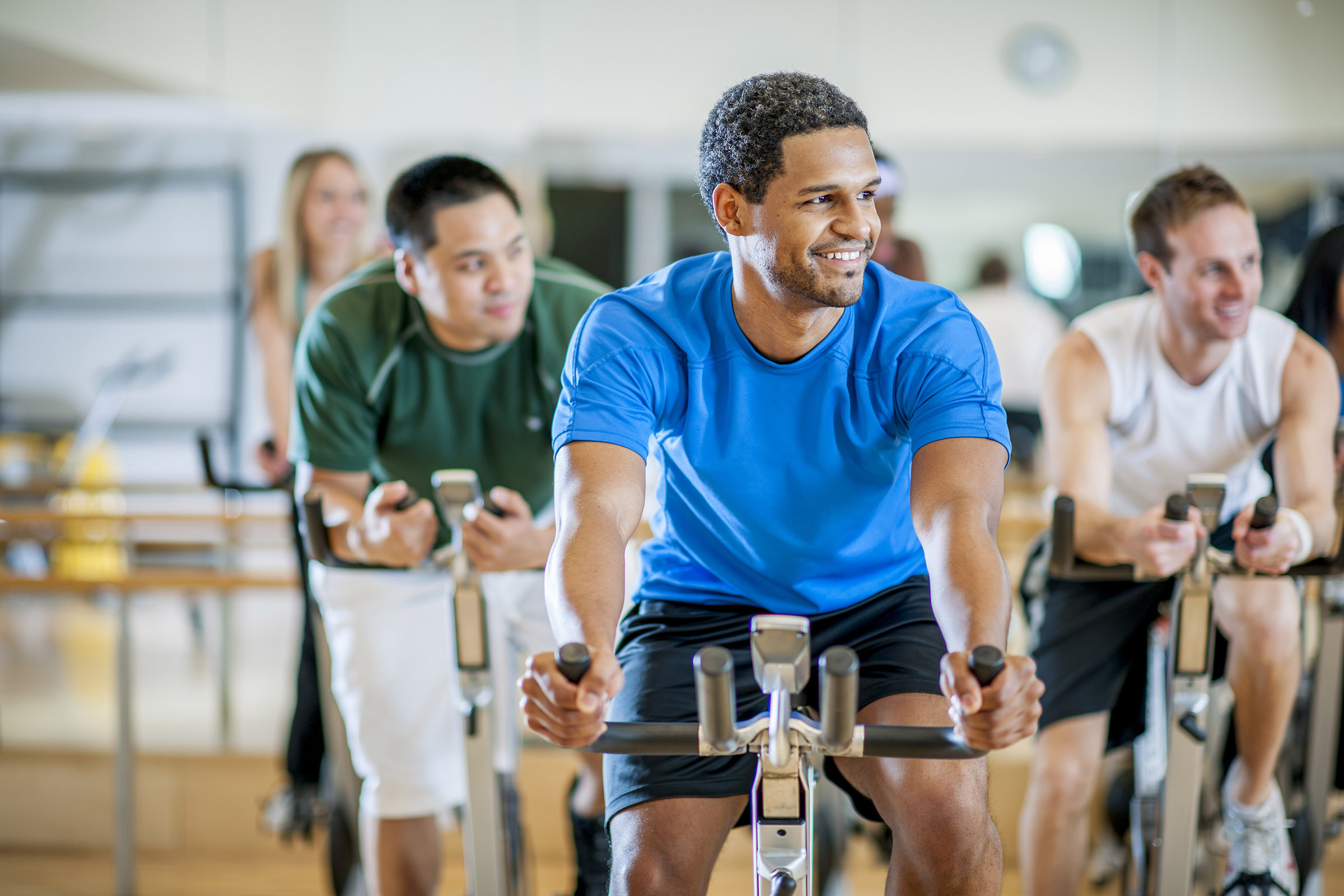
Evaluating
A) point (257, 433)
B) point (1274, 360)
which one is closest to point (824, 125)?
point (1274, 360)

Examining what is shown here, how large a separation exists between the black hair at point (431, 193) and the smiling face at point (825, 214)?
798 mm

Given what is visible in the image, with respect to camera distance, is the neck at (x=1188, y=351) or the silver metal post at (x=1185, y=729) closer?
the silver metal post at (x=1185, y=729)

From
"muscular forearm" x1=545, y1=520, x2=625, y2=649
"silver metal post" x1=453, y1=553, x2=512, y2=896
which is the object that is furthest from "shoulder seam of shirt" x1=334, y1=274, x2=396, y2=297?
"muscular forearm" x1=545, y1=520, x2=625, y2=649

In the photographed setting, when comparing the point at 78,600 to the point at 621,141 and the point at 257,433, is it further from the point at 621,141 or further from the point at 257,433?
the point at 621,141

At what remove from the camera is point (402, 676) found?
2.30 metres

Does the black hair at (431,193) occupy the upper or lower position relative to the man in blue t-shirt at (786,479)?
upper

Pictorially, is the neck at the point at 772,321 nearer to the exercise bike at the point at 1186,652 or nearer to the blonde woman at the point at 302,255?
the exercise bike at the point at 1186,652

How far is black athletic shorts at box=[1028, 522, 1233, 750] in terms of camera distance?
2.30 m

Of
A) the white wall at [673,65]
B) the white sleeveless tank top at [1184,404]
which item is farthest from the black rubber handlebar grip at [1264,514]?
the white wall at [673,65]

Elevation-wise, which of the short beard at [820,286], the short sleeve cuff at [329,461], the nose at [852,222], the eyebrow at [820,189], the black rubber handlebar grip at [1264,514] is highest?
the eyebrow at [820,189]

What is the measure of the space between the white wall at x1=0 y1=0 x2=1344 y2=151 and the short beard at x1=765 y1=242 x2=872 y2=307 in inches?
132

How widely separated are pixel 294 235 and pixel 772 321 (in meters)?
1.88

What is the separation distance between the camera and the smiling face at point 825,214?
1.51 metres

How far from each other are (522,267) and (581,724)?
45.3 inches
